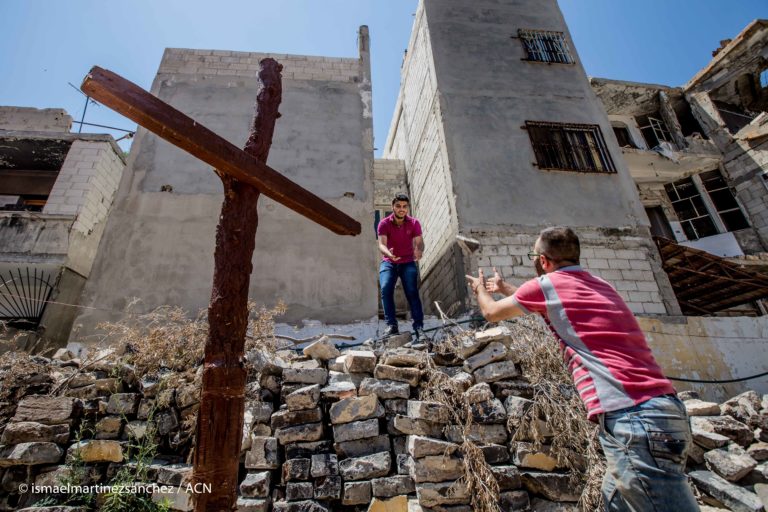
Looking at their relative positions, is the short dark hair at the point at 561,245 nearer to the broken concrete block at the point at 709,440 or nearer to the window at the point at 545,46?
the broken concrete block at the point at 709,440

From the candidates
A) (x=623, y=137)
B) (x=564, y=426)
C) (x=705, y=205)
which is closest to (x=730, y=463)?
(x=564, y=426)

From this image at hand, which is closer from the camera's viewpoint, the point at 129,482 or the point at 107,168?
the point at 129,482

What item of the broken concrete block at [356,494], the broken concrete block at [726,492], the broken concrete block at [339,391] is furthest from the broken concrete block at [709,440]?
the broken concrete block at [339,391]

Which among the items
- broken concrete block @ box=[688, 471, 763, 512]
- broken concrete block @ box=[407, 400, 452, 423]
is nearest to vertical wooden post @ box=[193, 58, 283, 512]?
broken concrete block @ box=[407, 400, 452, 423]

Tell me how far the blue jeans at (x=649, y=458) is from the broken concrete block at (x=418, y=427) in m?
1.71

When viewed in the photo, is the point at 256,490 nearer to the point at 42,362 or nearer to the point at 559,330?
the point at 559,330

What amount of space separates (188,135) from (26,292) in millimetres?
8499

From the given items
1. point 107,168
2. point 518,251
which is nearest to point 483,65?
point 518,251

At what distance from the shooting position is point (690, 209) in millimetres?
13055

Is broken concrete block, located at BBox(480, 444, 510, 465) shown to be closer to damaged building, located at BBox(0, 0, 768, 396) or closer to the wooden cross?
the wooden cross

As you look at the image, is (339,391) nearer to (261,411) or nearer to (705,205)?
(261,411)

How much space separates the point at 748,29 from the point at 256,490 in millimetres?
20431

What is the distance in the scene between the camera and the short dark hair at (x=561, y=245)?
217 centimetres

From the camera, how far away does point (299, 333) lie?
5895mm
